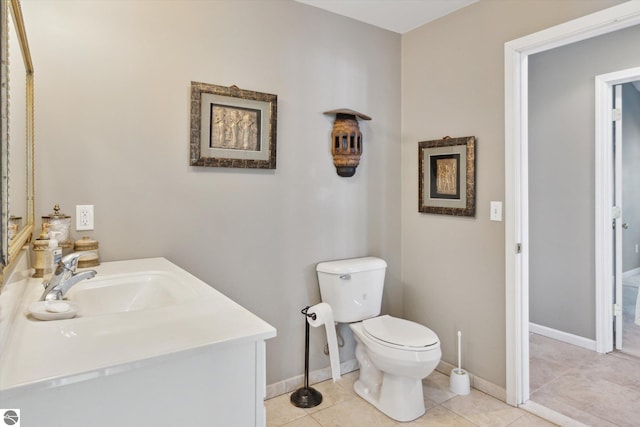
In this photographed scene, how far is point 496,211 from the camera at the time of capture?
231 centimetres

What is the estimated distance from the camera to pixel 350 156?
8.28 ft

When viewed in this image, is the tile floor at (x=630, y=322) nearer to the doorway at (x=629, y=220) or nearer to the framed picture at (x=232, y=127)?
the doorway at (x=629, y=220)

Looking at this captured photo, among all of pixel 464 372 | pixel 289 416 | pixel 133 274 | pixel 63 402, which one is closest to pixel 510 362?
pixel 464 372

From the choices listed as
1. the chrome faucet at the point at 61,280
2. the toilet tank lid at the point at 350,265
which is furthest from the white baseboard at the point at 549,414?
the chrome faucet at the point at 61,280

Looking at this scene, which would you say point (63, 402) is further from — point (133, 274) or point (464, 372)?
point (464, 372)

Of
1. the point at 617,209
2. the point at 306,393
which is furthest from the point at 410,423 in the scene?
the point at 617,209

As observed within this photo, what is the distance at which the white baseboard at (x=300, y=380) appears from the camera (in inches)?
92.0

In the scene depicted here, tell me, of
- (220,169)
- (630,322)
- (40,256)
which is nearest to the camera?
(40,256)

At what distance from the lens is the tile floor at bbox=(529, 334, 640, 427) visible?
2.12 m

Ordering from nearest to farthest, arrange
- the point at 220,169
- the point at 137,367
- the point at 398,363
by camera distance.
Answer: the point at 137,367
the point at 398,363
the point at 220,169

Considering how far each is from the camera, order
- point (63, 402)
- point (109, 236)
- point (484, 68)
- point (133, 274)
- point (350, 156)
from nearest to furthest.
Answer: point (63, 402) < point (133, 274) < point (109, 236) < point (484, 68) < point (350, 156)

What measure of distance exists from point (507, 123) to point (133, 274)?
81.8 inches

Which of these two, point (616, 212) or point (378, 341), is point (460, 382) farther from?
point (616, 212)

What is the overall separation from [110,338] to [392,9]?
2.46 meters
